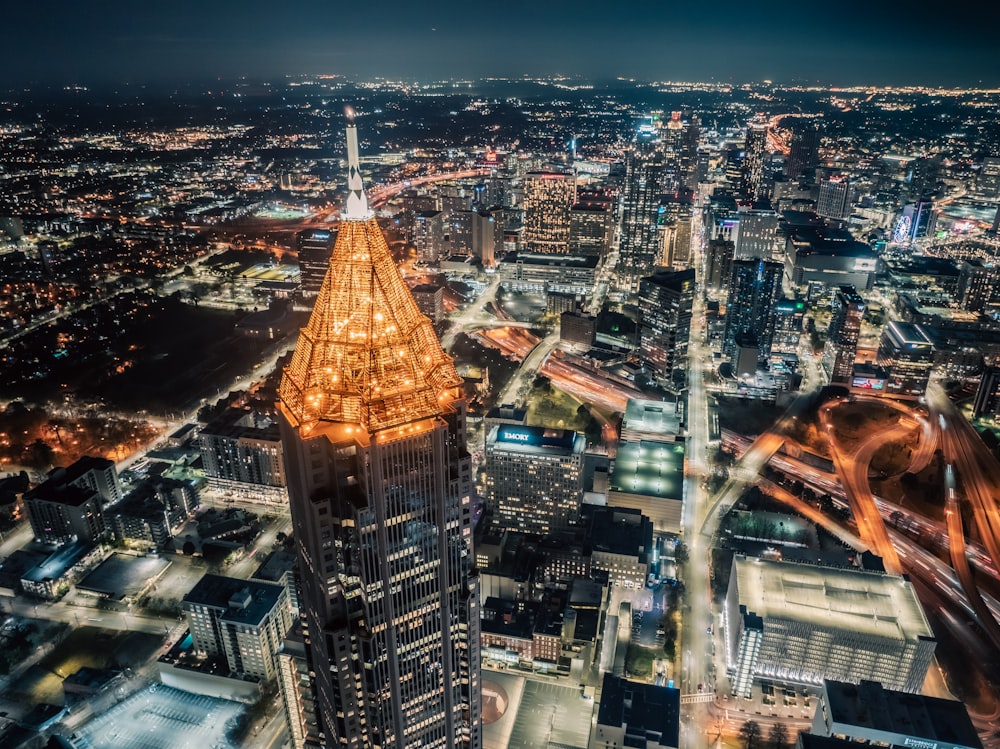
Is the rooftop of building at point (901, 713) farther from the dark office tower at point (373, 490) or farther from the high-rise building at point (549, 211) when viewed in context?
the high-rise building at point (549, 211)

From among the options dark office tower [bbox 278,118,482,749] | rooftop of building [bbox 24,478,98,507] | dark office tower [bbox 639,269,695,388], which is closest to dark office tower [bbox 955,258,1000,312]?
dark office tower [bbox 639,269,695,388]

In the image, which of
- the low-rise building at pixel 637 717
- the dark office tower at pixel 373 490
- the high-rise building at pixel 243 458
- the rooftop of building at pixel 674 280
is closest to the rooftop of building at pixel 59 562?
the high-rise building at pixel 243 458

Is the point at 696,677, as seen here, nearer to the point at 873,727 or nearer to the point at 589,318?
the point at 873,727

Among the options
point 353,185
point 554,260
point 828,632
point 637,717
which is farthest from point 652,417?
point 353,185

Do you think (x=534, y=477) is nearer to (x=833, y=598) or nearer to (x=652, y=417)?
(x=652, y=417)

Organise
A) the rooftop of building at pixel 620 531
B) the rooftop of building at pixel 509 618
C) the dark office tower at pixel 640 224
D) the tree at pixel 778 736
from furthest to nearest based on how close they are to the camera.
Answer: the dark office tower at pixel 640 224, the rooftop of building at pixel 620 531, the rooftop of building at pixel 509 618, the tree at pixel 778 736

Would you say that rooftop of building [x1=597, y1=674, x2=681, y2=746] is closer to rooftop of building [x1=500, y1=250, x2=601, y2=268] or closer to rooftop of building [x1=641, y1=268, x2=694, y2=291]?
rooftop of building [x1=641, y1=268, x2=694, y2=291]
